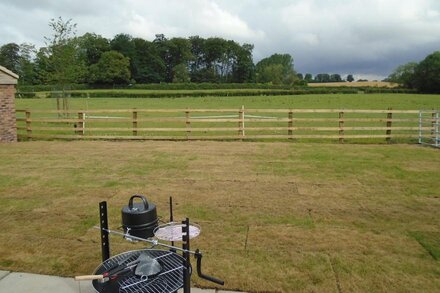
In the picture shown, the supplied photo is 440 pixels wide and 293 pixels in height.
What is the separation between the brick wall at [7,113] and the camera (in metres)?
13.1

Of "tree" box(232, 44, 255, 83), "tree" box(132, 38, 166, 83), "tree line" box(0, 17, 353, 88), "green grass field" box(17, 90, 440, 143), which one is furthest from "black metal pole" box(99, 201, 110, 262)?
"tree" box(232, 44, 255, 83)

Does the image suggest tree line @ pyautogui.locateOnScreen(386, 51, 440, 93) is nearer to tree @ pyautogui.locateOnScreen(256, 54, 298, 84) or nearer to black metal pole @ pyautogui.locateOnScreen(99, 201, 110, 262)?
tree @ pyautogui.locateOnScreen(256, 54, 298, 84)

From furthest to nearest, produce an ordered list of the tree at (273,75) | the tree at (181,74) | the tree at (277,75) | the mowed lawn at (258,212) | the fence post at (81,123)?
the tree at (181,74) → the tree at (273,75) → the tree at (277,75) → the fence post at (81,123) → the mowed lawn at (258,212)

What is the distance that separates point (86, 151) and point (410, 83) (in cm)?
7933

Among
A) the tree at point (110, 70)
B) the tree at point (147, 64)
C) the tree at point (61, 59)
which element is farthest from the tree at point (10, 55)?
the tree at point (61, 59)

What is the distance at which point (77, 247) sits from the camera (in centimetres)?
446

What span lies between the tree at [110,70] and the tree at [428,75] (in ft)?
211

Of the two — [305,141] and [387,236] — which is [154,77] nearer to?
[305,141]

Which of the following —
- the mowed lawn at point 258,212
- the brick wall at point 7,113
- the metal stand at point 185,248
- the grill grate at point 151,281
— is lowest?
the mowed lawn at point 258,212

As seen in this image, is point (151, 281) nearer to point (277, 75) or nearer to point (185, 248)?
point (185, 248)

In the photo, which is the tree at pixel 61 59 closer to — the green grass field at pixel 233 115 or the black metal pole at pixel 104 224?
the green grass field at pixel 233 115

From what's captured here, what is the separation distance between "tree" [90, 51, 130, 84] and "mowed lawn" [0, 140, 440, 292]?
85.0 m

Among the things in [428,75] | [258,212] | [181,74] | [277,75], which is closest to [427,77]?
[428,75]

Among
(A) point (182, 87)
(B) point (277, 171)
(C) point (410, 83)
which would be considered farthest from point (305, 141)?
(C) point (410, 83)
